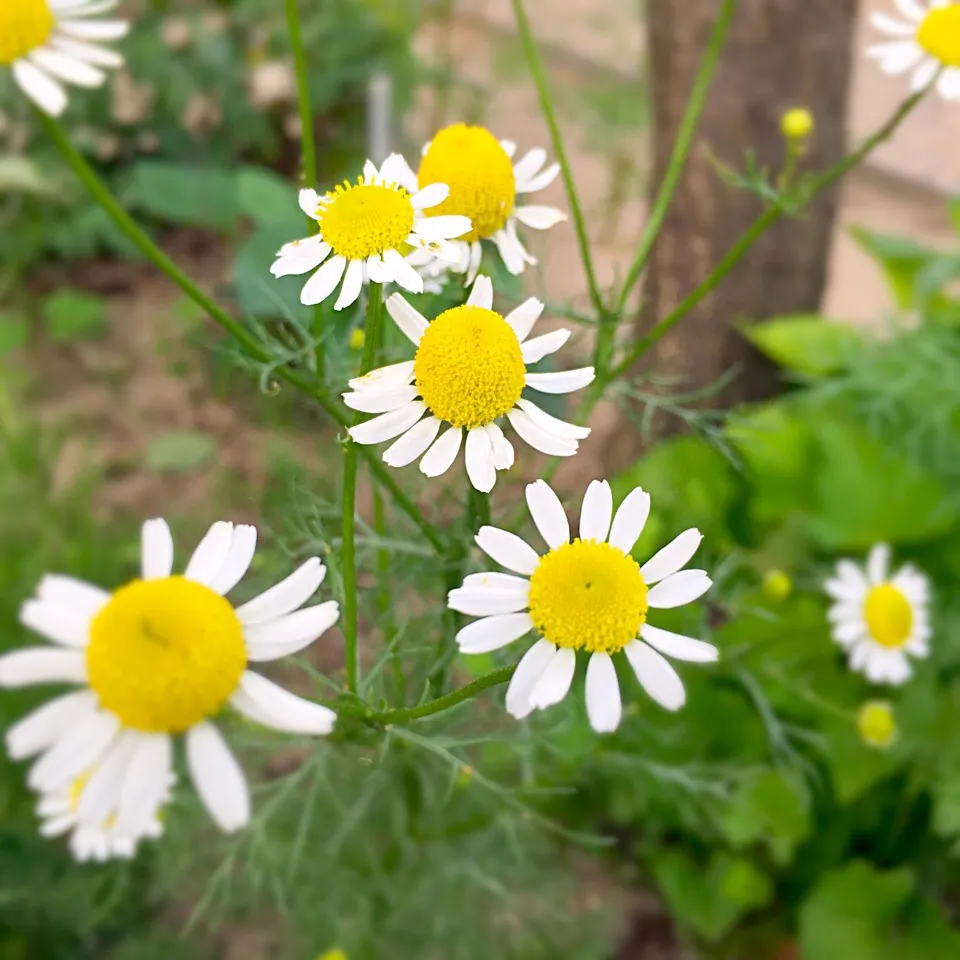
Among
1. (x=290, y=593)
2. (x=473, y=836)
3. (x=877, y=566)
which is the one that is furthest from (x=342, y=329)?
(x=877, y=566)

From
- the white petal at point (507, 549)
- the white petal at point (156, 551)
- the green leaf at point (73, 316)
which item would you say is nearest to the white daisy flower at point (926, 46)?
the white petal at point (507, 549)

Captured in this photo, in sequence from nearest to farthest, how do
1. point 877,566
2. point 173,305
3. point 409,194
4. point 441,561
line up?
point 409,194 → point 441,561 → point 877,566 → point 173,305

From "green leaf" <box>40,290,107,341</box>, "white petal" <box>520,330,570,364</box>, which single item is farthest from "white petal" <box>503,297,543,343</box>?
"green leaf" <box>40,290,107,341</box>

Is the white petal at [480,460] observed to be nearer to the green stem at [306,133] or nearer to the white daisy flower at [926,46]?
the green stem at [306,133]

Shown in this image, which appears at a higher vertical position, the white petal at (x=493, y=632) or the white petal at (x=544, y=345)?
the white petal at (x=544, y=345)

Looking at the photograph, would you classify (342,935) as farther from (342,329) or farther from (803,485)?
(803,485)

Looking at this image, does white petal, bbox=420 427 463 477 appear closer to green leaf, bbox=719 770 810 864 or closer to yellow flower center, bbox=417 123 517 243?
yellow flower center, bbox=417 123 517 243
